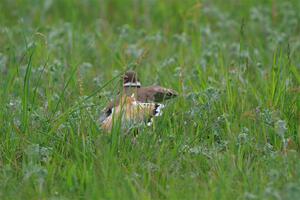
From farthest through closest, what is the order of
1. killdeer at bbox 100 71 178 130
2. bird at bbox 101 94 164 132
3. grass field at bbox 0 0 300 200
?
killdeer at bbox 100 71 178 130
bird at bbox 101 94 164 132
grass field at bbox 0 0 300 200

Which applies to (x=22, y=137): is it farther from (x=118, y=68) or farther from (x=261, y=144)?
(x=118, y=68)

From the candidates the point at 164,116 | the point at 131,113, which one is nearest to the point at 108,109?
the point at 131,113

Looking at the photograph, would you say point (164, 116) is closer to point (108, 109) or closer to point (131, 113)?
point (131, 113)

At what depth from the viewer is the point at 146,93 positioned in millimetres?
6102

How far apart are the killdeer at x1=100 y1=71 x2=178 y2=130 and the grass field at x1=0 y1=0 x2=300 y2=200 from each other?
80 mm

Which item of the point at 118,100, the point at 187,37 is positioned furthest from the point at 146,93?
the point at 187,37

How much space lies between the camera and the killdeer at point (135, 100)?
5.74m

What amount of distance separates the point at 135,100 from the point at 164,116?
0.79 ft

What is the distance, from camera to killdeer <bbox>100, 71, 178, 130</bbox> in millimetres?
5736

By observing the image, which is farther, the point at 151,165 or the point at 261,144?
the point at 261,144

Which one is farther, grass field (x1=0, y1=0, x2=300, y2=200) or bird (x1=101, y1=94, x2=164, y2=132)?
bird (x1=101, y1=94, x2=164, y2=132)

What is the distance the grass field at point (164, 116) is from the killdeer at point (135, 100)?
80mm

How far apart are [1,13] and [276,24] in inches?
121

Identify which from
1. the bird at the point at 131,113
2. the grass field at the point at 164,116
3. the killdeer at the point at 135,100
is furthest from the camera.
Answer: the killdeer at the point at 135,100
